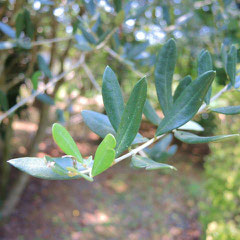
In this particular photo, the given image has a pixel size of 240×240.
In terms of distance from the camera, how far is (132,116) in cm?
41

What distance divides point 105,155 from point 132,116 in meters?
0.09

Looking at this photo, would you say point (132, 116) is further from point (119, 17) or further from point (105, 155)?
point (119, 17)

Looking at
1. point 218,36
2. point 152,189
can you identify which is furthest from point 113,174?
point 218,36

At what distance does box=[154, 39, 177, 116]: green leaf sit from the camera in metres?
0.50

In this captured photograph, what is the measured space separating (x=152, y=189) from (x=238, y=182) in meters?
1.60

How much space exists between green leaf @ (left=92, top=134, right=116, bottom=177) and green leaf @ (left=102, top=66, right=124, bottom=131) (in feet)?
0.33

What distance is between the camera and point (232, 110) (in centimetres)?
48

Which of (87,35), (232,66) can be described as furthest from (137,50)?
(232,66)

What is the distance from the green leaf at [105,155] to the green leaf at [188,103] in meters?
0.13

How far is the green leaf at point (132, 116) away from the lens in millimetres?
394

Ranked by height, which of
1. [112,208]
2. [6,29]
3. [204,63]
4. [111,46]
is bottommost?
[112,208]

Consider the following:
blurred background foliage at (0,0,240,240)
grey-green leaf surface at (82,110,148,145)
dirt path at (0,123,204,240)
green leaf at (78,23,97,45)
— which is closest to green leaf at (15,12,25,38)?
blurred background foliage at (0,0,240,240)

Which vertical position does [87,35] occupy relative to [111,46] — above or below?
above

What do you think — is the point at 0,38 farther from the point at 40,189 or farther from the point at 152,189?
the point at 152,189
